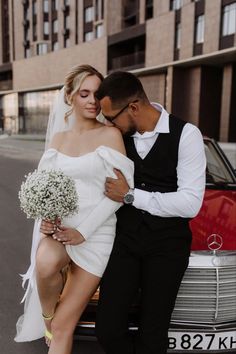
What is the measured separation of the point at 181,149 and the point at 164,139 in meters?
0.11

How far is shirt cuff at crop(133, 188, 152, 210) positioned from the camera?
204 centimetres

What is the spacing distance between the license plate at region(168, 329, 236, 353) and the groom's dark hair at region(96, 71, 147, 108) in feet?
4.71

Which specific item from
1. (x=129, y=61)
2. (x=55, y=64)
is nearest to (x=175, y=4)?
(x=129, y=61)

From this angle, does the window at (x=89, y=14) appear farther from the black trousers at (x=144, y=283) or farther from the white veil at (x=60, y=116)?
the black trousers at (x=144, y=283)

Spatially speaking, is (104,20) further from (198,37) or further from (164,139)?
(164,139)

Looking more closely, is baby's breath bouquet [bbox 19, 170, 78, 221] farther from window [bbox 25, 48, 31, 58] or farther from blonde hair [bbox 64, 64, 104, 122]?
window [bbox 25, 48, 31, 58]

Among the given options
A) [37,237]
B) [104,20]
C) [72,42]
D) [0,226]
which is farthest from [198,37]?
[37,237]

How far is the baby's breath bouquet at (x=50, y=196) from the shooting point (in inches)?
77.0

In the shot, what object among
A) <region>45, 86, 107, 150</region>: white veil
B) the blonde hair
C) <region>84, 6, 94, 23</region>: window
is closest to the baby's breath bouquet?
the blonde hair

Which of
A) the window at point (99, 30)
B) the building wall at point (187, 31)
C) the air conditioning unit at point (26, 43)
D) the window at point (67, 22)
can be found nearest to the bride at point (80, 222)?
the building wall at point (187, 31)

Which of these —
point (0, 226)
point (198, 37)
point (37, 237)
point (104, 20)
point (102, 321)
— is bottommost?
point (0, 226)

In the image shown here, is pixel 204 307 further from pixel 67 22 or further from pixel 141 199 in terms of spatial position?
pixel 67 22

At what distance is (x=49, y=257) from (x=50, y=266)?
0.05 meters

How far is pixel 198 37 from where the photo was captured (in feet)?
108
